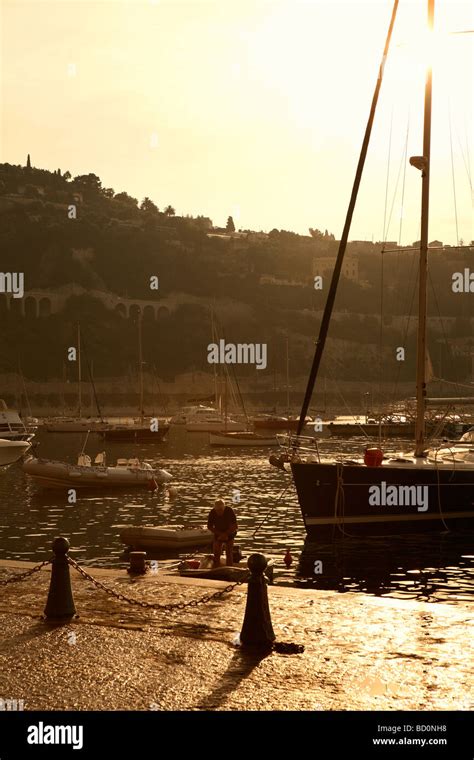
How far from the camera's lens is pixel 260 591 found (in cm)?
1180

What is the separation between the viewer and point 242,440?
81.9 meters

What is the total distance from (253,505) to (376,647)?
27906mm

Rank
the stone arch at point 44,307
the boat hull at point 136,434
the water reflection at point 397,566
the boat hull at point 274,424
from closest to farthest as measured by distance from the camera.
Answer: the water reflection at point 397,566 → the boat hull at point 136,434 → the boat hull at point 274,424 → the stone arch at point 44,307

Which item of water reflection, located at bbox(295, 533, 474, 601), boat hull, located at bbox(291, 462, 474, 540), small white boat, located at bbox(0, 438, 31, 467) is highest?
boat hull, located at bbox(291, 462, 474, 540)

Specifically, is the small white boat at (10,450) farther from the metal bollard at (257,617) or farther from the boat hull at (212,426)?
the metal bollard at (257,617)

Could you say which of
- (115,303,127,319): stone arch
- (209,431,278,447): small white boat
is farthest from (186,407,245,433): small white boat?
(115,303,127,319): stone arch

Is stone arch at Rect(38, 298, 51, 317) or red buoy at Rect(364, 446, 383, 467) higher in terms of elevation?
stone arch at Rect(38, 298, 51, 317)

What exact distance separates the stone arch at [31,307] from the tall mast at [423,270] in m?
163

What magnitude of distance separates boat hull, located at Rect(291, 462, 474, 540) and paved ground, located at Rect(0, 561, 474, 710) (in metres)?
11.0

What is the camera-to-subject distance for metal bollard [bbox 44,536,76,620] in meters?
13.1

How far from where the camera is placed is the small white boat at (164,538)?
25797mm

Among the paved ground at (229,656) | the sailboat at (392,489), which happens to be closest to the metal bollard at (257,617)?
the paved ground at (229,656)

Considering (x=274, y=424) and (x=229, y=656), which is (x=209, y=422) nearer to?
(x=274, y=424)

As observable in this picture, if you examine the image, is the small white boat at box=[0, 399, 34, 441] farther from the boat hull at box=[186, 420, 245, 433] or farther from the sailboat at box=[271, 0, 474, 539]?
the sailboat at box=[271, 0, 474, 539]
